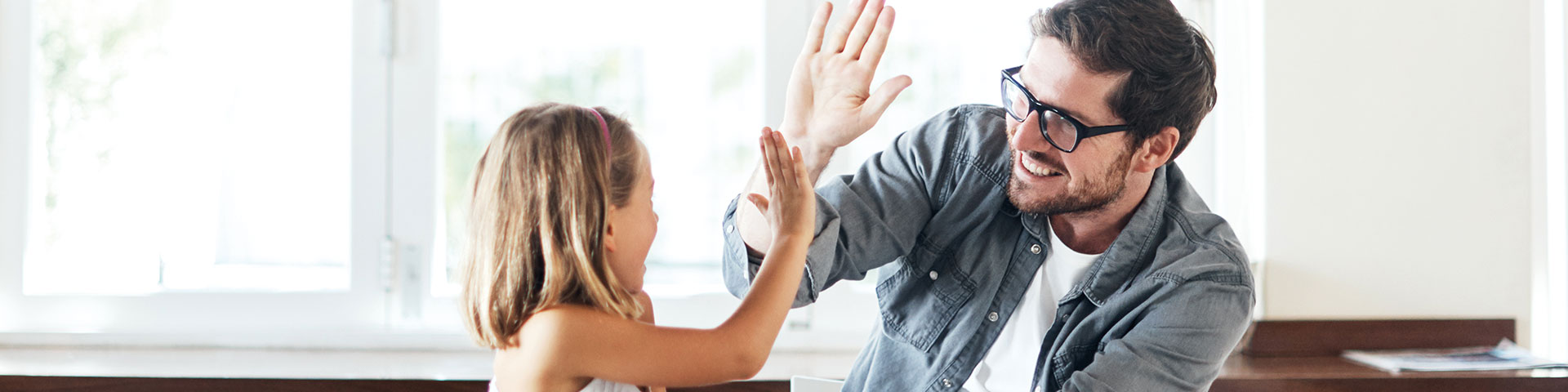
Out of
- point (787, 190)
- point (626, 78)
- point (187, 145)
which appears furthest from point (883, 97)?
point (187, 145)

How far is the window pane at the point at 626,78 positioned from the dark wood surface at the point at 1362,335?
123 centimetres

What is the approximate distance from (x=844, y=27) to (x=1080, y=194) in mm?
410

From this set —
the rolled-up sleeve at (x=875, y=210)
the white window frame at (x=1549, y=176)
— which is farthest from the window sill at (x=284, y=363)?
the white window frame at (x=1549, y=176)

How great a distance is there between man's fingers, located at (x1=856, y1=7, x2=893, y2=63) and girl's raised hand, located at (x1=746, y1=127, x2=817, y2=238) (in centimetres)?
18

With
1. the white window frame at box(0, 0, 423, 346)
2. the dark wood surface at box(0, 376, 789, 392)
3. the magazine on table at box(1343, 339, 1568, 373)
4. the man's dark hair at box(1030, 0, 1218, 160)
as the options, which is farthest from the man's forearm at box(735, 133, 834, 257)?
the magazine on table at box(1343, 339, 1568, 373)

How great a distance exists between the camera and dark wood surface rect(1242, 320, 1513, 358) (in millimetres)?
2402

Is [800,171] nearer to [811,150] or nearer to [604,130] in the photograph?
[811,150]

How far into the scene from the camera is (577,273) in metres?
1.27

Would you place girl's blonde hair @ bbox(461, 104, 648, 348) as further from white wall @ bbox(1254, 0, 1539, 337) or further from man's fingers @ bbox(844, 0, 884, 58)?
white wall @ bbox(1254, 0, 1539, 337)

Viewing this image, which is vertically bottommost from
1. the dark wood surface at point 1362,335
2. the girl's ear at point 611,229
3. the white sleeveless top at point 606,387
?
the dark wood surface at point 1362,335

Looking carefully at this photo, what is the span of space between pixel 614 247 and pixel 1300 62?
1728mm

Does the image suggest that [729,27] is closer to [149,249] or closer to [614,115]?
[614,115]

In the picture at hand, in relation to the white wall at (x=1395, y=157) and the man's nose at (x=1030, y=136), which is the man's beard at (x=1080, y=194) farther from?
the white wall at (x=1395, y=157)

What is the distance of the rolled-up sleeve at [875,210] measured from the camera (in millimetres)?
1401
